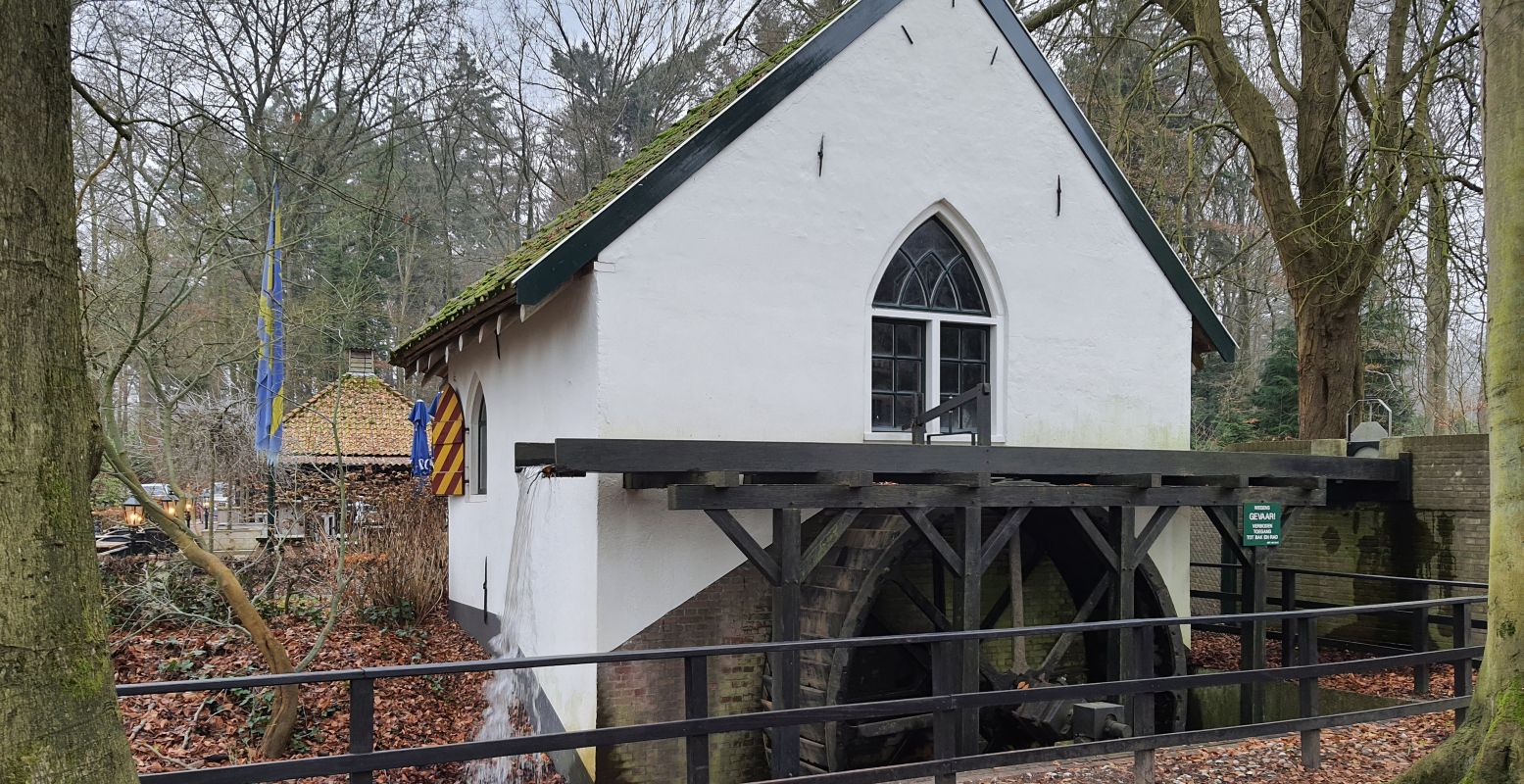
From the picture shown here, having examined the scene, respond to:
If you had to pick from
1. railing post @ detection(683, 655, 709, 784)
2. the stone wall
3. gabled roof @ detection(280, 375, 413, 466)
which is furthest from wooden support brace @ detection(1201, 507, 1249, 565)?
gabled roof @ detection(280, 375, 413, 466)

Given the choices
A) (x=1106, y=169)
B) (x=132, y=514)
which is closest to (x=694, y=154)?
(x=1106, y=169)

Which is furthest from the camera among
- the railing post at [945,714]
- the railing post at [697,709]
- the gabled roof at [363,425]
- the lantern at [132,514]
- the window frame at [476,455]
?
the gabled roof at [363,425]

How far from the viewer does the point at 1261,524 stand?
9492 mm

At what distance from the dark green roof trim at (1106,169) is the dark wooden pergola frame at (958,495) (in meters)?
1.74

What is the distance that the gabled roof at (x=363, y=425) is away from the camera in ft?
72.3

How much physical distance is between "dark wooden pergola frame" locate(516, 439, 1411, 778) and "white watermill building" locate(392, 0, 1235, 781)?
1.95 feet

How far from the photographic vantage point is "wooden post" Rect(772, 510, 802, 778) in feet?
23.1

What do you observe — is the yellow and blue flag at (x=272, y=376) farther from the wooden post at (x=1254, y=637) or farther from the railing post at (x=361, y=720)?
the wooden post at (x=1254, y=637)

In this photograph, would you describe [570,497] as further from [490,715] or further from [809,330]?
[490,715]

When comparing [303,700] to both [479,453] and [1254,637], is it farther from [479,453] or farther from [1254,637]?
[1254,637]

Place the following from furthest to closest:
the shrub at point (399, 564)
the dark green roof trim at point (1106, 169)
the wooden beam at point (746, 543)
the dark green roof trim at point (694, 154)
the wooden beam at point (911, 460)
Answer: the shrub at point (399, 564) < the dark green roof trim at point (1106, 169) < the dark green roof trim at point (694, 154) < the wooden beam at point (746, 543) < the wooden beam at point (911, 460)

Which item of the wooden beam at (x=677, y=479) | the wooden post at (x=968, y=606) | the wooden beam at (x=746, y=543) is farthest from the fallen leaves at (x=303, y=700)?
the wooden post at (x=968, y=606)

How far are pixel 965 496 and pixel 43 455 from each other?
237 inches

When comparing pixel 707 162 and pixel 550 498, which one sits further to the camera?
pixel 550 498
